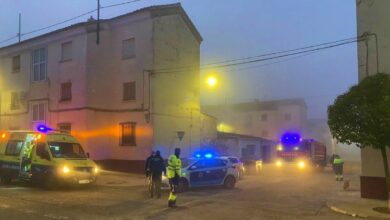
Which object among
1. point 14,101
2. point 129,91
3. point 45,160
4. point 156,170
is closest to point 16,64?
point 14,101

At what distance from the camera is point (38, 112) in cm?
3253

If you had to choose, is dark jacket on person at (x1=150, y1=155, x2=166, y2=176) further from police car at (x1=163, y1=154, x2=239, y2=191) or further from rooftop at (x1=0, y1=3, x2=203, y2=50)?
rooftop at (x1=0, y1=3, x2=203, y2=50)

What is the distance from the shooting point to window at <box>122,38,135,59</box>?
2959cm

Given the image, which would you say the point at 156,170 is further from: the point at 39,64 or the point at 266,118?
the point at 266,118

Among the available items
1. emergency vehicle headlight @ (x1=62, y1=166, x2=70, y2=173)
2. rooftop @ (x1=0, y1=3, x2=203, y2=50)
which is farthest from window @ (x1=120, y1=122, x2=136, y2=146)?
emergency vehicle headlight @ (x1=62, y1=166, x2=70, y2=173)

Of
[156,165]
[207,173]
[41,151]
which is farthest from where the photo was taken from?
[207,173]

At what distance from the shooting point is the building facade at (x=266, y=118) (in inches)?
2908

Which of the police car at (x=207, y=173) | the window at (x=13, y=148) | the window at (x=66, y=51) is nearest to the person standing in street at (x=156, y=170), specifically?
the police car at (x=207, y=173)

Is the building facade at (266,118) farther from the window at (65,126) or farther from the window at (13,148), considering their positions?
the window at (13,148)

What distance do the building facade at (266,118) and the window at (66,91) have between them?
45.7 m

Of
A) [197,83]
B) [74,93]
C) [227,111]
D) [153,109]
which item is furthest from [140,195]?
[227,111]

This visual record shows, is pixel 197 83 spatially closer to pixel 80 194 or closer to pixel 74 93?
pixel 74 93

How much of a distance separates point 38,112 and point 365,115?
2535 centimetres

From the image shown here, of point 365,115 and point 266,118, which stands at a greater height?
point 266,118
